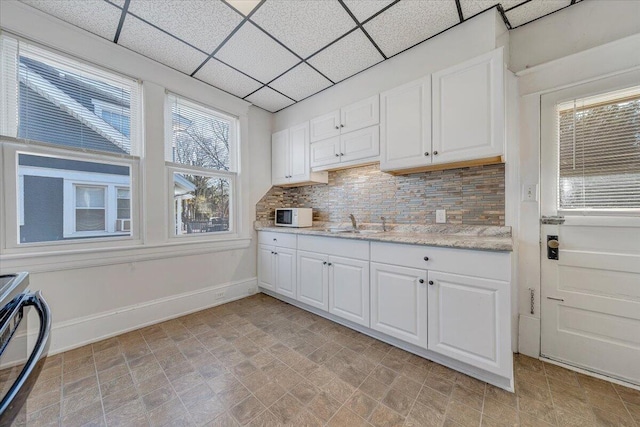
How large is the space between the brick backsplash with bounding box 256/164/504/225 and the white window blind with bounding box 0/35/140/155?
1.70 metres

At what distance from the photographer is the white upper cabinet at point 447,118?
176 centimetres

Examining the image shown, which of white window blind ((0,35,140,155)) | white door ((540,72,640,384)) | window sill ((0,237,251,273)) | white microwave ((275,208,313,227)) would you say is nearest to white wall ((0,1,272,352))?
window sill ((0,237,251,273))

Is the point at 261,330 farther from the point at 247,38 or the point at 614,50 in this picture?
the point at 614,50

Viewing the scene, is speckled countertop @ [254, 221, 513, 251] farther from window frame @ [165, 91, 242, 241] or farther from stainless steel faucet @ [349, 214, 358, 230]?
window frame @ [165, 91, 242, 241]

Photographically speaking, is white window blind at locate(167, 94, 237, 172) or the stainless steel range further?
white window blind at locate(167, 94, 237, 172)

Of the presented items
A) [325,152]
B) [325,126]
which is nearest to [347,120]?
[325,126]

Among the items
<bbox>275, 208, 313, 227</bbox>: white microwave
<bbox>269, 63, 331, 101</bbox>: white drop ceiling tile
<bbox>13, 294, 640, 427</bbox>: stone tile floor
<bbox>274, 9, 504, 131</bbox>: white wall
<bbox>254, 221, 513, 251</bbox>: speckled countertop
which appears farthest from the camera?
<bbox>275, 208, 313, 227</bbox>: white microwave

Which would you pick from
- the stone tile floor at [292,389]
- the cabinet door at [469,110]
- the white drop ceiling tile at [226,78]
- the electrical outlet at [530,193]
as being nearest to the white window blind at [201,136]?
the white drop ceiling tile at [226,78]

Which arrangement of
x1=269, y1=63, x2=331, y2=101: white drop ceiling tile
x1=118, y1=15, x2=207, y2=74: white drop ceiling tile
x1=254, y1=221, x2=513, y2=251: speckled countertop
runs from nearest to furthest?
x1=254, y1=221, x2=513, y2=251: speckled countertop → x1=118, y1=15, x2=207, y2=74: white drop ceiling tile → x1=269, y1=63, x2=331, y2=101: white drop ceiling tile

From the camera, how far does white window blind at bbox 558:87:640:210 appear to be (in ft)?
5.18

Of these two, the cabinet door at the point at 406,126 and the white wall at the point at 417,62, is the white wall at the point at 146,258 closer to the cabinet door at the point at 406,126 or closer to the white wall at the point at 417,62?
the white wall at the point at 417,62

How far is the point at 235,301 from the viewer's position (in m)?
3.02

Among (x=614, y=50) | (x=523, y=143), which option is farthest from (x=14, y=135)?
(x=614, y=50)

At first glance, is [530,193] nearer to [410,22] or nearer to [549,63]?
[549,63]
